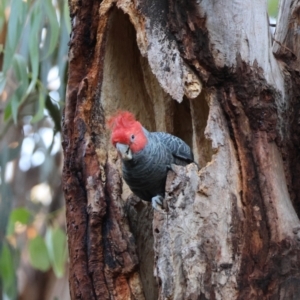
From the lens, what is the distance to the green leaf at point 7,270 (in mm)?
3072

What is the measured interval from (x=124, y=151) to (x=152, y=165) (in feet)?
0.38

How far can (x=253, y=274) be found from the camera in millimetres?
1663

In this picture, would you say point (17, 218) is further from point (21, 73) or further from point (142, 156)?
point (142, 156)

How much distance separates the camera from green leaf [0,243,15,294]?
307 centimetres

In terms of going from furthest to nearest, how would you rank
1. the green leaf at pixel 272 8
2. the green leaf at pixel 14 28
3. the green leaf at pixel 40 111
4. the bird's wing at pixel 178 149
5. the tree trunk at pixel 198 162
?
the green leaf at pixel 272 8
the green leaf at pixel 40 111
the green leaf at pixel 14 28
the bird's wing at pixel 178 149
the tree trunk at pixel 198 162

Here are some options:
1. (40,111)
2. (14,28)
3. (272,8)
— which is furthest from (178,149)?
(272,8)

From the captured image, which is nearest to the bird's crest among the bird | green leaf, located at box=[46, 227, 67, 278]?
the bird

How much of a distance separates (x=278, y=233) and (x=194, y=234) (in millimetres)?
252


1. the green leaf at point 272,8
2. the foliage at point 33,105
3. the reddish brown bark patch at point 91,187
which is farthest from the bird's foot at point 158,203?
the green leaf at point 272,8

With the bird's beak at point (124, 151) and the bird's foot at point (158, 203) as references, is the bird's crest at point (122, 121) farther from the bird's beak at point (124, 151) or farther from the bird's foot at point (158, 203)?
the bird's foot at point (158, 203)

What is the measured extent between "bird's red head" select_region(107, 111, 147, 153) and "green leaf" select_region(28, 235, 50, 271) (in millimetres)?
1557

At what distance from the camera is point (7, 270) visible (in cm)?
307

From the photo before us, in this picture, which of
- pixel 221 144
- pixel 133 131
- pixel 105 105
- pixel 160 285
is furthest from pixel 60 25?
pixel 160 285

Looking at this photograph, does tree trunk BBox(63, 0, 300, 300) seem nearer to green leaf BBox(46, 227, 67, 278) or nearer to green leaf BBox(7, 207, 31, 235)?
green leaf BBox(46, 227, 67, 278)
